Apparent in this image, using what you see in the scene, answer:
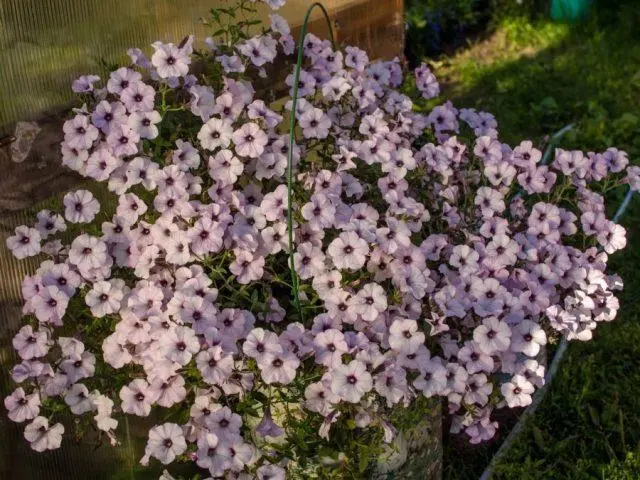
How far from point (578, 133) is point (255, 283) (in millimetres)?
2692

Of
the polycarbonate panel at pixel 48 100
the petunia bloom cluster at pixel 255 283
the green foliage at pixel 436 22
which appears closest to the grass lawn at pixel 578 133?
the green foliage at pixel 436 22

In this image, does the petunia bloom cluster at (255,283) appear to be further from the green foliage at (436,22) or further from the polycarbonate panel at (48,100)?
the green foliage at (436,22)

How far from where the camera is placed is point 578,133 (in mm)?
4539

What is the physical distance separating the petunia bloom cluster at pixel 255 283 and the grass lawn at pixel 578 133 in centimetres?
51

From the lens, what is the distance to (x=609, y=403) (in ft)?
10.2

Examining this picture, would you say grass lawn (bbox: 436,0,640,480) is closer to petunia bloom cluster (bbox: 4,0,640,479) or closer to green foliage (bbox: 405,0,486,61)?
green foliage (bbox: 405,0,486,61)

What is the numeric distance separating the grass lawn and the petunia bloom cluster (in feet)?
1.68

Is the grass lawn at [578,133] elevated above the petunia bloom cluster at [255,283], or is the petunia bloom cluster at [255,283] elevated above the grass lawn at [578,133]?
the petunia bloom cluster at [255,283]

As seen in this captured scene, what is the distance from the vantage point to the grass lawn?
2910 mm

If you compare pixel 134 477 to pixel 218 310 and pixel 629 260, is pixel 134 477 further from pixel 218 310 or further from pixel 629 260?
pixel 629 260

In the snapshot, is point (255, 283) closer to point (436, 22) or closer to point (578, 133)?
point (578, 133)

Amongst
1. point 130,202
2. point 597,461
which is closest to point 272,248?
point 130,202

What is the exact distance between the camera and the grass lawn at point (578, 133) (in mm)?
2910

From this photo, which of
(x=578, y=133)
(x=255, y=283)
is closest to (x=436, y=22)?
(x=578, y=133)
